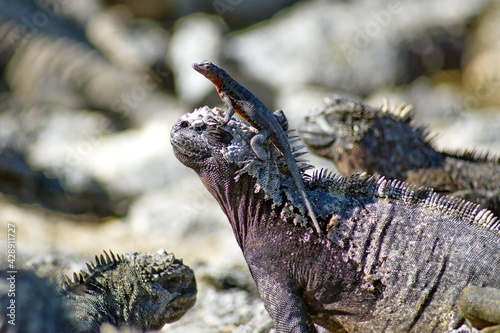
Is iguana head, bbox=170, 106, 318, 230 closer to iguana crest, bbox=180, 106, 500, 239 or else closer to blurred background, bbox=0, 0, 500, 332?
iguana crest, bbox=180, 106, 500, 239

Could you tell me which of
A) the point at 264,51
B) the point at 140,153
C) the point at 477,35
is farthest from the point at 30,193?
the point at 477,35

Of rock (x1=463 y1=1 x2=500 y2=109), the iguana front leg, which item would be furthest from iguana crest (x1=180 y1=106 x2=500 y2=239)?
rock (x1=463 y1=1 x2=500 y2=109)

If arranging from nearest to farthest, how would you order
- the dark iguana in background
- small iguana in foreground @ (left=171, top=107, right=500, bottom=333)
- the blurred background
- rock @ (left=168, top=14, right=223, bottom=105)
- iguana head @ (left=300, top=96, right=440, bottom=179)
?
small iguana in foreground @ (left=171, top=107, right=500, bottom=333), the dark iguana in background, iguana head @ (left=300, top=96, right=440, bottom=179), the blurred background, rock @ (left=168, top=14, right=223, bottom=105)

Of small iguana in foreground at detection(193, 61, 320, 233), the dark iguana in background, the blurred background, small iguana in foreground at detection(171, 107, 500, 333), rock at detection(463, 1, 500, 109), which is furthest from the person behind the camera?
rock at detection(463, 1, 500, 109)

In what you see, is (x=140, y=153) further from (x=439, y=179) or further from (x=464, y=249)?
(x=464, y=249)

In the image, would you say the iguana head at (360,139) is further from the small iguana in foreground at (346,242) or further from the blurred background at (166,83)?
the blurred background at (166,83)

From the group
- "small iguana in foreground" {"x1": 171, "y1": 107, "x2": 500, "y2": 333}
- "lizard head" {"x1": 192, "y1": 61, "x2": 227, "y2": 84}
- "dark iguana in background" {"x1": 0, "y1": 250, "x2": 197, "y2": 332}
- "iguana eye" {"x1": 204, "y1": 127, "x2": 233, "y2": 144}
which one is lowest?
"dark iguana in background" {"x1": 0, "y1": 250, "x2": 197, "y2": 332}

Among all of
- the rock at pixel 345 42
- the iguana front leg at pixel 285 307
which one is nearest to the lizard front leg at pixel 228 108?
the iguana front leg at pixel 285 307

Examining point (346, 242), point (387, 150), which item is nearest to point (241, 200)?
point (346, 242)
